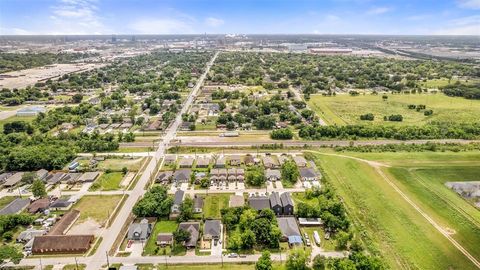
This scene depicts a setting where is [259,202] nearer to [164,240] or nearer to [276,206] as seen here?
[276,206]

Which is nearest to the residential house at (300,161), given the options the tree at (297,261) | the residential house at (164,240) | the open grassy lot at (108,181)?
the tree at (297,261)

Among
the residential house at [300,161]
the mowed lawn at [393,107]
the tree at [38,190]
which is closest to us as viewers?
the tree at [38,190]

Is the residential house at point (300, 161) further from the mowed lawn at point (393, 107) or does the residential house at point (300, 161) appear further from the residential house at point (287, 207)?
the mowed lawn at point (393, 107)

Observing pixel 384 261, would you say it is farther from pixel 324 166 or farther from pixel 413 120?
pixel 413 120

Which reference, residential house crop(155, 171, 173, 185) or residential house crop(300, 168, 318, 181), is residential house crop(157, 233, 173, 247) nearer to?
residential house crop(155, 171, 173, 185)

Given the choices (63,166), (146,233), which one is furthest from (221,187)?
(63,166)

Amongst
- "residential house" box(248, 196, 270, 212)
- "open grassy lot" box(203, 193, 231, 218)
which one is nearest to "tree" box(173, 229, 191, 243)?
"open grassy lot" box(203, 193, 231, 218)
